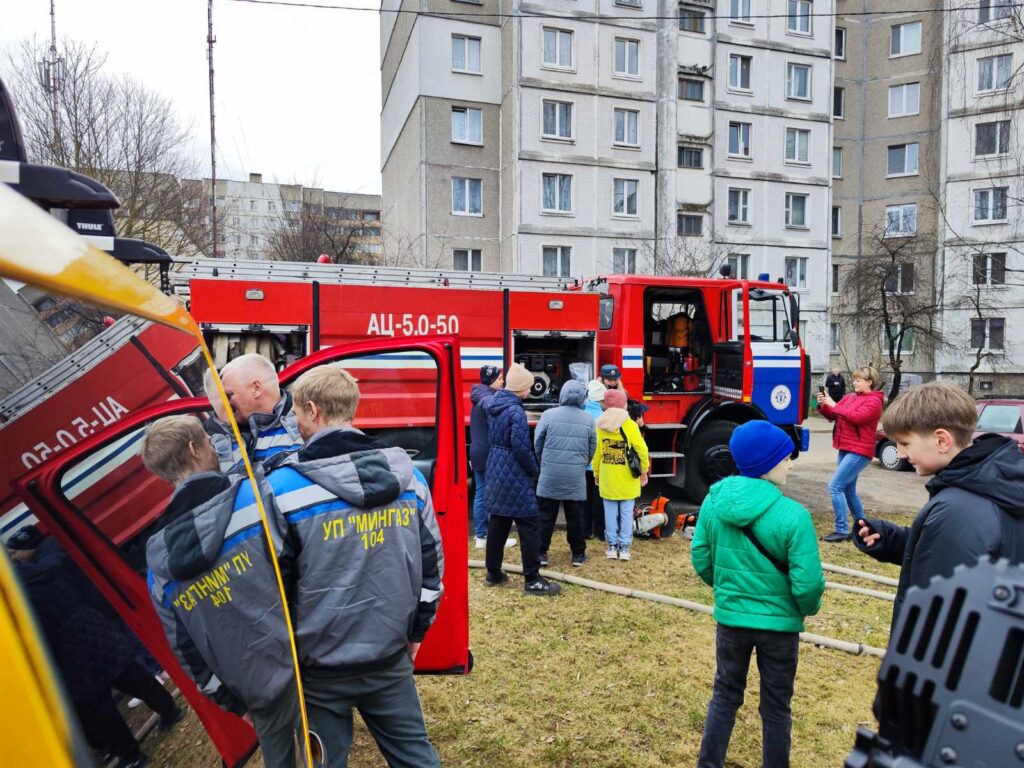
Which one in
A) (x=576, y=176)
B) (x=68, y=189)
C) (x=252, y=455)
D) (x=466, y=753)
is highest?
(x=576, y=176)

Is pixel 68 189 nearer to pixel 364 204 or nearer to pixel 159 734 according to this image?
pixel 159 734

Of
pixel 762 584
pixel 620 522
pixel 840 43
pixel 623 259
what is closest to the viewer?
pixel 762 584

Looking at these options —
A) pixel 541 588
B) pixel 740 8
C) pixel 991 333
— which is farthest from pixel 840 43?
pixel 541 588

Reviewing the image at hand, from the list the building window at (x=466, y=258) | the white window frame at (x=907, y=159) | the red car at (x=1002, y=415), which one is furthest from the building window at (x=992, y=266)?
the red car at (x=1002, y=415)

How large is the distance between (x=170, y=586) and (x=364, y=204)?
259 feet

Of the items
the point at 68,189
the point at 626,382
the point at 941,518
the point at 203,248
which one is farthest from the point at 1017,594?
the point at 203,248

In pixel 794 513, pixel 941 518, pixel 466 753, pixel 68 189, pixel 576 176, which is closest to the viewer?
pixel 941 518

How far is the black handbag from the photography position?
235 inches

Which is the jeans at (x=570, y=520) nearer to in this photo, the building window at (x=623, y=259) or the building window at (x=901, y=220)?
the building window at (x=623, y=259)

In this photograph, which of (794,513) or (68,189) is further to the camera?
(794,513)

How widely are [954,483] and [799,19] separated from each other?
1303 inches

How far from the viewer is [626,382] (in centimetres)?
796

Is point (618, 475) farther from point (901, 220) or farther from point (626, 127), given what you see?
point (901, 220)

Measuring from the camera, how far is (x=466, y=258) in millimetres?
26188
